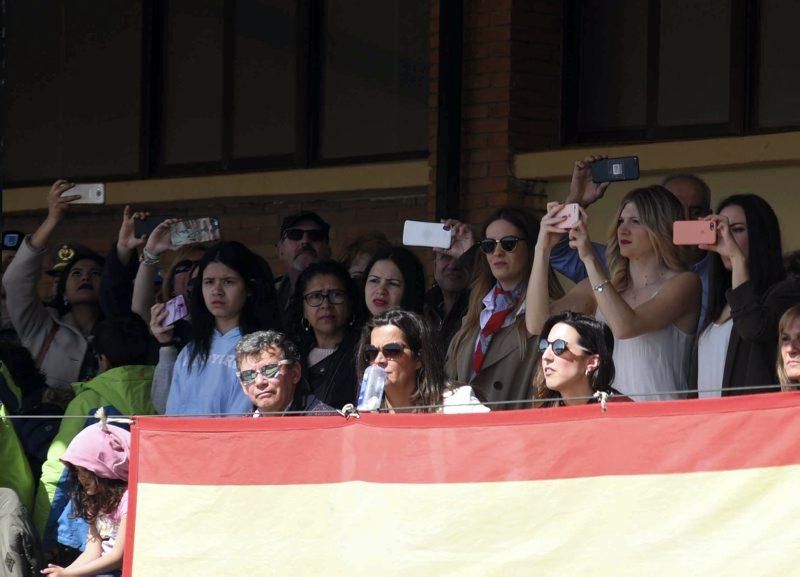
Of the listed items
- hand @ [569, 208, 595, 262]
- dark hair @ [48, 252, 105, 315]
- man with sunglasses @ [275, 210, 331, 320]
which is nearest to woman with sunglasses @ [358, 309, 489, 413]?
hand @ [569, 208, 595, 262]

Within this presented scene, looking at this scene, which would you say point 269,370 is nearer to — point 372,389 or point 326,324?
point 372,389

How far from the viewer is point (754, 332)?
5516 millimetres

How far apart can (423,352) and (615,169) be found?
1.28 m

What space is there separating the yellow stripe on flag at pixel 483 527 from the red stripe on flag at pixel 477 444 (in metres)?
0.04

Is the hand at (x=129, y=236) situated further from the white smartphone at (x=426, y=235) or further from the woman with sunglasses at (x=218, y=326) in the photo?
the white smartphone at (x=426, y=235)

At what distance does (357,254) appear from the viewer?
8.02 m

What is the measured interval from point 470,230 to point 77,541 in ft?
6.81

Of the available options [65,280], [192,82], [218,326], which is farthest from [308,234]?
[192,82]

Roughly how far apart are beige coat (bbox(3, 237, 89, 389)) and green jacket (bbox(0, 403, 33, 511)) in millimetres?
1437

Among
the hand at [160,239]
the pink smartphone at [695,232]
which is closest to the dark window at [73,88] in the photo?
the hand at [160,239]

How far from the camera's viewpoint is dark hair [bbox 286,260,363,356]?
6.98m

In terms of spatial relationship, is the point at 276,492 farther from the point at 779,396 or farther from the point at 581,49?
the point at 581,49

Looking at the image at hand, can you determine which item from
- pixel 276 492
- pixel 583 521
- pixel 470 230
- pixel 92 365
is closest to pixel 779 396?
pixel 583 521

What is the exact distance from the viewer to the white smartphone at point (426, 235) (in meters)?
6.94
